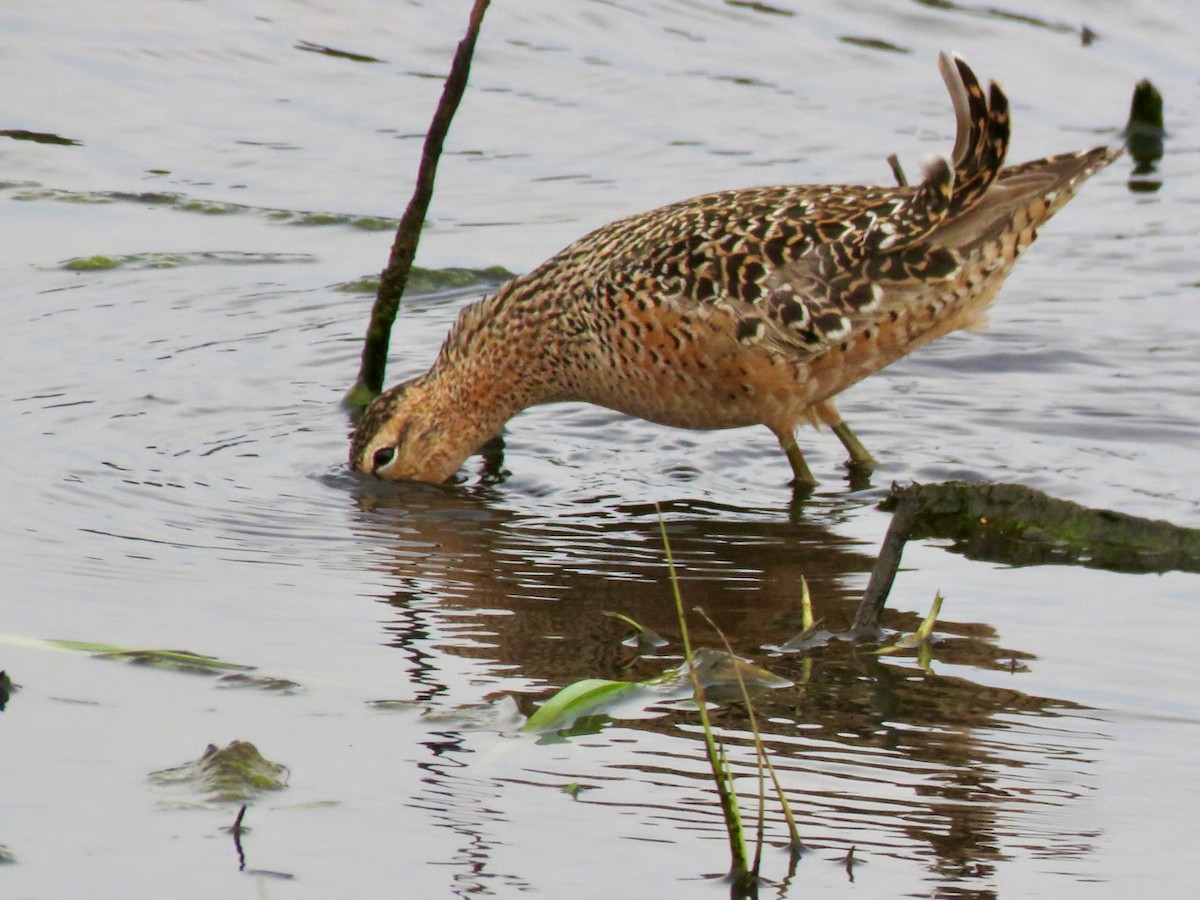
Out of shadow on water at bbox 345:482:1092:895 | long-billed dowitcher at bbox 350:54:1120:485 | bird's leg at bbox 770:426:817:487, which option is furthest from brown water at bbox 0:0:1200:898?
long-billed dowitcher at bbox 350:54:1120:485

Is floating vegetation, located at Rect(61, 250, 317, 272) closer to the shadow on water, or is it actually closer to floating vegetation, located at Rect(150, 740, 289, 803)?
the shadow on water

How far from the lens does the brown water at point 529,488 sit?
3691mm

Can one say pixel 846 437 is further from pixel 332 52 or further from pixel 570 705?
pixel 332 52

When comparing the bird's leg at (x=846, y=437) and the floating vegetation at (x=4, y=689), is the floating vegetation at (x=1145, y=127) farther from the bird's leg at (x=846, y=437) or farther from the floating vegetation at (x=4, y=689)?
the floating vegetation at (x=4, y=689)

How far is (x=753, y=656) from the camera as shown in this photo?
4.88m

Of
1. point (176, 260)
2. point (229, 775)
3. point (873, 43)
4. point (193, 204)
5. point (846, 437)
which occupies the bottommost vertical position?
point (229, 775)

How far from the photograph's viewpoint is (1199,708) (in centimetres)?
452

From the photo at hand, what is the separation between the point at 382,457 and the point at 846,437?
1.66m

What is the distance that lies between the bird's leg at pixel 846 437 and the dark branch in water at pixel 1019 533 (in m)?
1.20

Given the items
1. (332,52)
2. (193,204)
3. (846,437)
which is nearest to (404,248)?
(846,437)

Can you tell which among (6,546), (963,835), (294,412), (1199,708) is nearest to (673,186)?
(294,412)

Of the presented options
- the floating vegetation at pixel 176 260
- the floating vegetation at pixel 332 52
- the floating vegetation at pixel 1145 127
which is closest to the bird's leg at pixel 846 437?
the floating vegetation at pixel 176 260

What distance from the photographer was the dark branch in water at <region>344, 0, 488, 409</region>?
24.2ft

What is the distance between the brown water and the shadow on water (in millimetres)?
16
